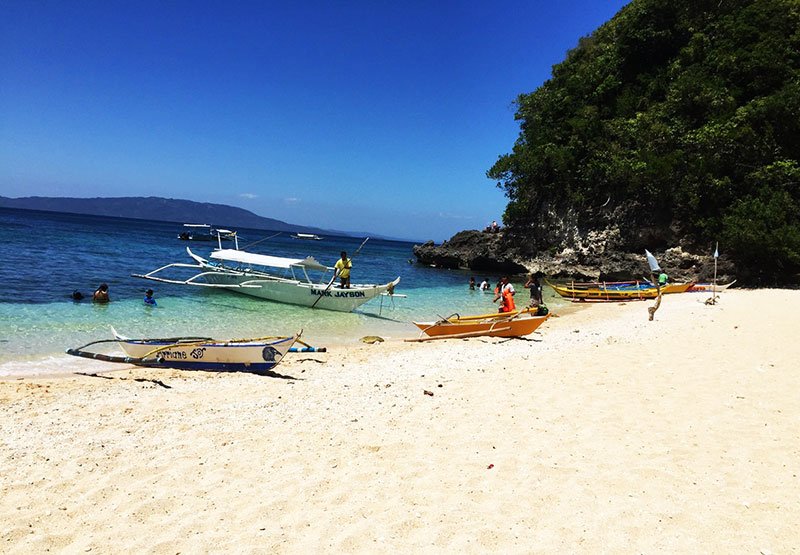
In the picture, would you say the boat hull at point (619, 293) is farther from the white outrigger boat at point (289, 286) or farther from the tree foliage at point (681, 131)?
the white outrigger boat at point (289, 286)

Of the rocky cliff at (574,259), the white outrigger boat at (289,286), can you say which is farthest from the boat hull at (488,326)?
the rocky cliff at (574,259)

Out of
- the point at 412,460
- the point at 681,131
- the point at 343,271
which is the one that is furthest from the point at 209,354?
the point at 681,131

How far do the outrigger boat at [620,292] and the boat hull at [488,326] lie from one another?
12.6 meters

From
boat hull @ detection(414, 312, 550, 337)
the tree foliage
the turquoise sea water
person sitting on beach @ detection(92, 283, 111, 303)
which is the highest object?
the tree foliage

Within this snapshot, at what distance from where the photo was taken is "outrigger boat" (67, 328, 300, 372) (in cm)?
939

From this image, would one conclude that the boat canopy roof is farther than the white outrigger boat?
Yes

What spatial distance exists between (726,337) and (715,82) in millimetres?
26395

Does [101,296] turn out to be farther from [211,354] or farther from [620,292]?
[620,292]

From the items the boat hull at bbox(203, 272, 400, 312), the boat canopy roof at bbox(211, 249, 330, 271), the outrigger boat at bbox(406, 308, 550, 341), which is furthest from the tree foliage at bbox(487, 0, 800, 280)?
the boat canopy roof at bbox(211, 249, 330, 271)

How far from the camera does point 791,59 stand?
2894 cm

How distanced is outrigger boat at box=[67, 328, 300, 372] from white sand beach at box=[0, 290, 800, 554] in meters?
0.35

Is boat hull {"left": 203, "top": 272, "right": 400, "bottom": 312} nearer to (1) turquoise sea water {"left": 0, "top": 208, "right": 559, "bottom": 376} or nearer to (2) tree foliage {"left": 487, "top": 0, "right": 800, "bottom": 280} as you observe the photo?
(1) turquoise sea water {"left": 0, "top": 208, "right": 559, "bottom": 376}

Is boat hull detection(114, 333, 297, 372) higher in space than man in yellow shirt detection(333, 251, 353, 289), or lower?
lower

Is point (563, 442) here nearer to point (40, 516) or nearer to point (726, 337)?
point (40, 516)
